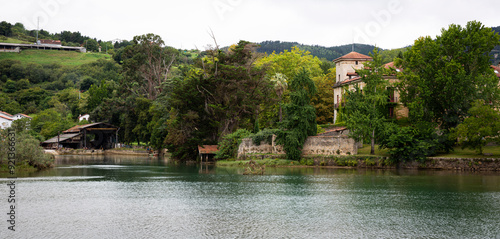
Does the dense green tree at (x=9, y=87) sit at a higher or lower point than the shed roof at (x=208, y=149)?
Answer: higher

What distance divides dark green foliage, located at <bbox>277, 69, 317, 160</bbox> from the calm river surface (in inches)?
552

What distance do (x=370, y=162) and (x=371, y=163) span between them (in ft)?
0.46

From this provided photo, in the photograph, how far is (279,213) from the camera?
2409 centimetres

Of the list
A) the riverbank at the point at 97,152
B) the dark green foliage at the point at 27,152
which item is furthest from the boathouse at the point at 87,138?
the dark green foliage at the point at 27,152

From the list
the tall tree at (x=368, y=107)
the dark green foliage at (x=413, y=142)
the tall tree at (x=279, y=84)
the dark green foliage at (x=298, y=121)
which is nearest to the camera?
the dark green foliage at (x=413, y=142)

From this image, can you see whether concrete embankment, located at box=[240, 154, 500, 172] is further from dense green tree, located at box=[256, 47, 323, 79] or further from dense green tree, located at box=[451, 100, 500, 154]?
dense green tree, located at box=[256, 47, 323, 79]

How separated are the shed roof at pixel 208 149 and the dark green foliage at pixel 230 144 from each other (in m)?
2.82

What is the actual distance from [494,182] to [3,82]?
6258 inches

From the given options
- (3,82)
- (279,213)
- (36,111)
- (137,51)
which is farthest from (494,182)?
(3,82)

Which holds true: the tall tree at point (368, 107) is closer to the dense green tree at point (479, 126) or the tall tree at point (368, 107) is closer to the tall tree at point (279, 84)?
the dense green tree at point (479, 126)

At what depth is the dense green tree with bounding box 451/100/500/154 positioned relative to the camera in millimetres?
45938

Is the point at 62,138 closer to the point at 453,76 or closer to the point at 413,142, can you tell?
the point at 413,142

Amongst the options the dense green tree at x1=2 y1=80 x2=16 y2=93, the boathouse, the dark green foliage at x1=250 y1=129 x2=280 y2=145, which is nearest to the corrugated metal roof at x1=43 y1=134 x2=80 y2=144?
Result: the boathouse

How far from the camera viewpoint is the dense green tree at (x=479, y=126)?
45.9 metres
